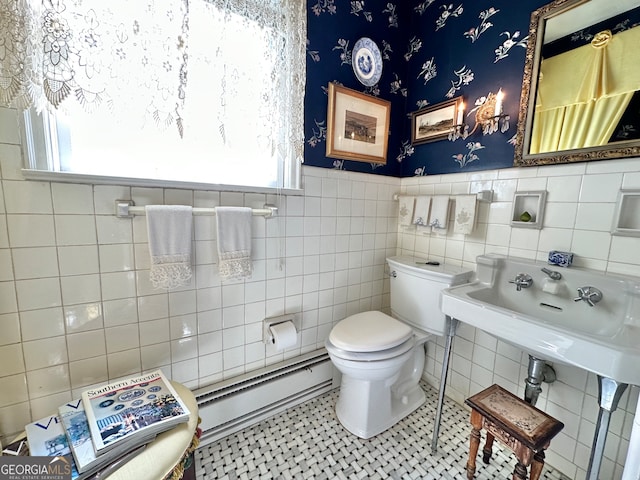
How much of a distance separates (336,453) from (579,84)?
1920mm

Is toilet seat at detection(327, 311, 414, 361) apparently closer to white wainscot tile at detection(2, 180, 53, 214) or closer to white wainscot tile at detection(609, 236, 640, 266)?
white wainscot tile at detection(609, 236, 640, 266)

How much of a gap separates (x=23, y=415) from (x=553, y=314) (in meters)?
2.07

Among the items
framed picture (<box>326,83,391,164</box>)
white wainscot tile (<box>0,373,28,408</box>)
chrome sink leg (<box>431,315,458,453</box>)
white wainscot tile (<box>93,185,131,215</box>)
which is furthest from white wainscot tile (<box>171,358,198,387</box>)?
framed picture (<box>326,83,391,164</box>)

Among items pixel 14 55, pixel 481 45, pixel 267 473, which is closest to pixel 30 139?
pixel 14 55

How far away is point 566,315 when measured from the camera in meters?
1.04

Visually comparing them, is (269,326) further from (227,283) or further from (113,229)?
(113,229)

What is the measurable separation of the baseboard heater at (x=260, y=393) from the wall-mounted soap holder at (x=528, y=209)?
127cm

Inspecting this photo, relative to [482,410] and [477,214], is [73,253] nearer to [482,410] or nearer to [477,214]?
[482,410]

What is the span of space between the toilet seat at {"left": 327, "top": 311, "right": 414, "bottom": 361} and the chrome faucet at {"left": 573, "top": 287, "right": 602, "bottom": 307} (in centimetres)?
69

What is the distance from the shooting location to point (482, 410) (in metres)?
1.02

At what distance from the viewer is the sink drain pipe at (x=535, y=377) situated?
108 cm

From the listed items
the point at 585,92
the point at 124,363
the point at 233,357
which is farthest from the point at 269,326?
the point at 585,92

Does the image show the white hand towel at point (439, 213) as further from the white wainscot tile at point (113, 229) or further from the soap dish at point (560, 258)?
the white wainscot tile at point (113, 229)

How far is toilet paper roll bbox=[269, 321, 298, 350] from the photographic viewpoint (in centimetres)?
133
